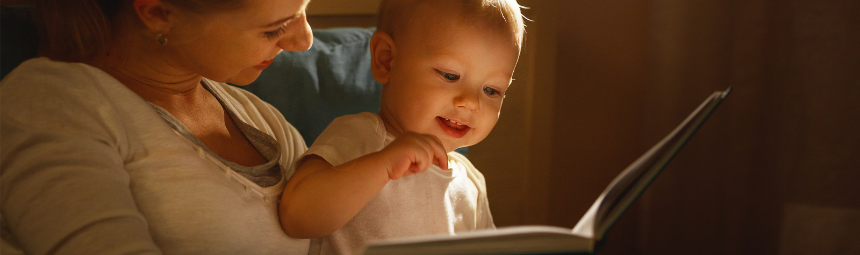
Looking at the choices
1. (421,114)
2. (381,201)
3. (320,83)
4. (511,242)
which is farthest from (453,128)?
(511,242)

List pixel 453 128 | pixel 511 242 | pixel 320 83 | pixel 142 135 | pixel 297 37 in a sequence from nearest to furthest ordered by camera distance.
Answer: pixel 511 242 → pixel 142 135 → pixel 297 37 → pixel 453 128 → pixel 320 83

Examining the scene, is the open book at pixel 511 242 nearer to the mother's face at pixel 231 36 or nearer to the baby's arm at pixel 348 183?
the baby's arm at pixel 348 183

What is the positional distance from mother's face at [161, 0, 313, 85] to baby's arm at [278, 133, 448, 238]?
17cm

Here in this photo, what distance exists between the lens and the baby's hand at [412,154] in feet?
2.09

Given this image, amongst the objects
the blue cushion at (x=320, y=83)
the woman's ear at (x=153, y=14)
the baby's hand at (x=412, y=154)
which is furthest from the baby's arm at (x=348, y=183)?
the blue cushion at (x=320, y=83)

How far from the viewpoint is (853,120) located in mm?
1489

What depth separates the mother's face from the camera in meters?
0.63

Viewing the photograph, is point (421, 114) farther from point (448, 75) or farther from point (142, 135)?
point (142, 135)

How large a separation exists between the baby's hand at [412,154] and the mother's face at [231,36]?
200 millimetres

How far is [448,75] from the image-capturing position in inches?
31.6

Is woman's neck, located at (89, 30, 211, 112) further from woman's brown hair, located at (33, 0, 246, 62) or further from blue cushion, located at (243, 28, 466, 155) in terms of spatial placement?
blue cushion, located at (243, 28, 466, 155)

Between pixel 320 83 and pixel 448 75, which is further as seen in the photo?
pixel 320 83

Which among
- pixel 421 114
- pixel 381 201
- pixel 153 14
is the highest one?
pixel 153 14

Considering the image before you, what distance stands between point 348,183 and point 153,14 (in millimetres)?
289
